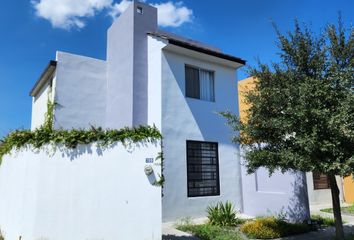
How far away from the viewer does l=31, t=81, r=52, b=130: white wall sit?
54.9ft

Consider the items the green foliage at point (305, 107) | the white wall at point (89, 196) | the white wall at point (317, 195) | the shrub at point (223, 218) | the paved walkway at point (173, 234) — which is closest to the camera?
the green foliage at point (305, 107)

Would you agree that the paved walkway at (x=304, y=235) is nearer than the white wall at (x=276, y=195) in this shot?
Yes

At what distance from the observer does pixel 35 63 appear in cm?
1720

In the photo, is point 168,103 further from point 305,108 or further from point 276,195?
point 305,108

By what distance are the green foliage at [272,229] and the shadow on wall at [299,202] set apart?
1.40 feet

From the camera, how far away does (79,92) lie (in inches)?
605

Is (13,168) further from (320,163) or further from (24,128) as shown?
(320,163)

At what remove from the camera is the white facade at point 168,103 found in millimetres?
12508

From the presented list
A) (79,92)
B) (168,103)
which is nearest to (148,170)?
(168,103)

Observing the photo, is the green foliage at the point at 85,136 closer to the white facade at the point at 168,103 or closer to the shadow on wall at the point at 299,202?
the white facade at the point at 168,103

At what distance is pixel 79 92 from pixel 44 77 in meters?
3.22

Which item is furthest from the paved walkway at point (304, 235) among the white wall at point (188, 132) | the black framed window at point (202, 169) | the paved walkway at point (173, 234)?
the black framed window at point (202, 169)

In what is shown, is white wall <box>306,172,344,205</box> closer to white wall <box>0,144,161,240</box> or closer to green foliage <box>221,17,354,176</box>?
green foliage <box>221,17,354,176</box>

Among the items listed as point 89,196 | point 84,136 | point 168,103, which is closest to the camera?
point 89,196
